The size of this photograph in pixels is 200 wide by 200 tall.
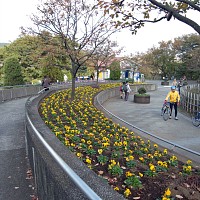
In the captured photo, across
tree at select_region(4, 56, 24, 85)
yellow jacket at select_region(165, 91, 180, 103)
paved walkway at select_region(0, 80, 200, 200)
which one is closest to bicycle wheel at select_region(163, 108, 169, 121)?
paved walkway at select_region(0, 80, 200, 200)

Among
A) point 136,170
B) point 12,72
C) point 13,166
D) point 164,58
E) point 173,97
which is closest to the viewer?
point 136,170

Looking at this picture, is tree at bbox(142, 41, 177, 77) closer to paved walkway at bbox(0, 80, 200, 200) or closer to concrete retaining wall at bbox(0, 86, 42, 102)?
concrete retaining wall at bbox(0, 86, 42, 102)

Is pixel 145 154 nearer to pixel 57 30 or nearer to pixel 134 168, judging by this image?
pixel 134 168

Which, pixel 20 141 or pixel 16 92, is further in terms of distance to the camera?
pixel 16 92

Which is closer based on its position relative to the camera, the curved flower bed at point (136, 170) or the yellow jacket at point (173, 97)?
the curved flower bed at point (136, 170)

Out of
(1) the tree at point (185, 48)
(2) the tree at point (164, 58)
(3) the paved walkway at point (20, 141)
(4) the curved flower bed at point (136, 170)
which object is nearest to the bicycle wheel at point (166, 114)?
(3) the paved walkway at point (20, 141)

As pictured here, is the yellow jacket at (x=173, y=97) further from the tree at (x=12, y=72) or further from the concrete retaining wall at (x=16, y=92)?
the tree at (x=12, y=72)

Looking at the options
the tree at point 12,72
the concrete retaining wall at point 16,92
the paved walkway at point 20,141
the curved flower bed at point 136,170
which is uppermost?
the tree at point 12,72

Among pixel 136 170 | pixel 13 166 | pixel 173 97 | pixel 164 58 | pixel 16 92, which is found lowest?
pixel 13 166

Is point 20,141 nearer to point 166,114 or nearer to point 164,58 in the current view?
point 166,114

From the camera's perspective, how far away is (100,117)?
8.17 metres

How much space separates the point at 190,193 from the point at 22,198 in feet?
8.72

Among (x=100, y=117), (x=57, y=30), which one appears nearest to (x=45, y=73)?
(x=57, y=30)

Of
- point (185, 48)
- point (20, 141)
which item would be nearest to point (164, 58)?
point (185, 48)
